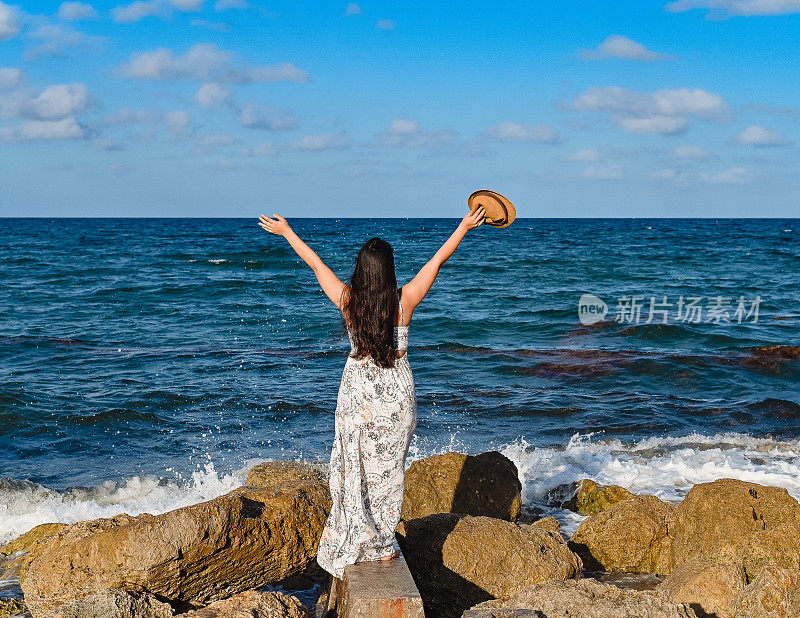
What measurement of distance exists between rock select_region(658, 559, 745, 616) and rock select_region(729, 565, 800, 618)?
0.12 metres

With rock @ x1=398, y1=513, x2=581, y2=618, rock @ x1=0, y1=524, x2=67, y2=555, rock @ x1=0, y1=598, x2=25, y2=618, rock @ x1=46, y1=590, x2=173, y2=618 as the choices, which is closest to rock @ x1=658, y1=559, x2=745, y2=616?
rock @ x1=398, y1=513, x2=581, y2=618

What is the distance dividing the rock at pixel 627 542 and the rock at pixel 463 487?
663 mm

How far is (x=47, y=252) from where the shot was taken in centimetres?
3772

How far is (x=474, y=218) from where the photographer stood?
4391 mm

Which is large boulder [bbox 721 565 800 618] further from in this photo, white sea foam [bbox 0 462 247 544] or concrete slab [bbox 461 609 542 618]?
white sea foam [bbox 0 462 247 544]

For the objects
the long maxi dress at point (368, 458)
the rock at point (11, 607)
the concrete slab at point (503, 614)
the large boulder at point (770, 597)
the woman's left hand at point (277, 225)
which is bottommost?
the rock at point (11, 607)

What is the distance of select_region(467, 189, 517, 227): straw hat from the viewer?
171 inches

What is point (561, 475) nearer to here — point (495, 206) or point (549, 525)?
point (549, 525)

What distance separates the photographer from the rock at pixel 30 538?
21.2 ft

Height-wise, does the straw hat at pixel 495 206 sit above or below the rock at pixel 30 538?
above

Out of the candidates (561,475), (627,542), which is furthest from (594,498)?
(627,542)

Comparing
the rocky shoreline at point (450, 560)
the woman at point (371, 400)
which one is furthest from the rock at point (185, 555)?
the woman at point (371, 400)

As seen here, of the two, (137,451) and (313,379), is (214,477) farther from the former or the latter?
(313,379)

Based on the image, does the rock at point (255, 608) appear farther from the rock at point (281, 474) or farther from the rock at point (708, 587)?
the rock at point (708, 587)
